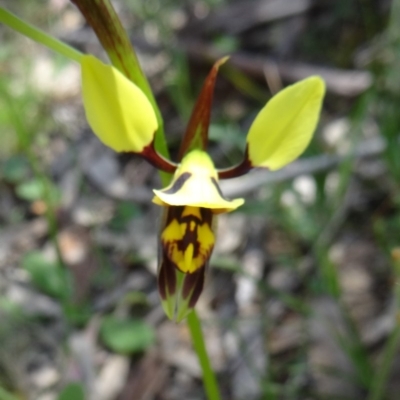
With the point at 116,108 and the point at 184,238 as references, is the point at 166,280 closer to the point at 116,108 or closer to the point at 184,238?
the point at 184,238

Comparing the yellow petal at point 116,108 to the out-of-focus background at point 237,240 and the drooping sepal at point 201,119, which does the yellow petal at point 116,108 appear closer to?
the drooping sepal at point 201,119

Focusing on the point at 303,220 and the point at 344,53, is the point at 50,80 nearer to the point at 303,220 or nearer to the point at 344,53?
the point at 344,53

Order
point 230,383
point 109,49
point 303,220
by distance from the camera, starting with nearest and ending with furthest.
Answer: point 109,49, point 230,383, point 303,220

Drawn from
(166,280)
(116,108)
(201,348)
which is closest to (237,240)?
(201,348)

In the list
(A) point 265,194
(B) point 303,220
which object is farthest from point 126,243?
(B) point 303,220


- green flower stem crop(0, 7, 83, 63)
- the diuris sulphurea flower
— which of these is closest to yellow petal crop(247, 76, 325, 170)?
the diuris sulphurea flower

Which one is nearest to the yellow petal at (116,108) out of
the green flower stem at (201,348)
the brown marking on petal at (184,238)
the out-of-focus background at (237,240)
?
the brown marking on petal at (184,238)

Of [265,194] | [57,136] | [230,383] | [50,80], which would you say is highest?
[50,80]
